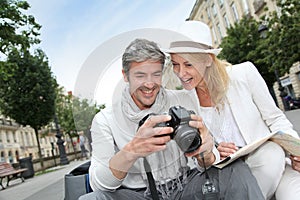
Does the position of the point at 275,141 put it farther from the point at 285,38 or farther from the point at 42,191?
the point at 285,38

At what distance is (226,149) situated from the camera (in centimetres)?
137

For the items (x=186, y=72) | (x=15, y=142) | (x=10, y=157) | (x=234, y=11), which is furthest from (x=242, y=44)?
(x=15, y=142)

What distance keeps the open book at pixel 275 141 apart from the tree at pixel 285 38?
33.3ft

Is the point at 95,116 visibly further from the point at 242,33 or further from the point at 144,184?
the point at 242,33

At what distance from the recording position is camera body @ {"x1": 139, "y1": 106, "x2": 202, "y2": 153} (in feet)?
3.18

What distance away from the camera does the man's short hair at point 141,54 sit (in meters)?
1.01

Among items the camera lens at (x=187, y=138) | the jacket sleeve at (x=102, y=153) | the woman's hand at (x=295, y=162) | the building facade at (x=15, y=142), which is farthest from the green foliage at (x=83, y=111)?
the building facade at (x=15, y=142)

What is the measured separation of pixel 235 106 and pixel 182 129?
58 cm

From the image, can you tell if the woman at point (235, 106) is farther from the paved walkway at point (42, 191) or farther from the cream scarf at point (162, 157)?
the paved walkway at point (42, 191)

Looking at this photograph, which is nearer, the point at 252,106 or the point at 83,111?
the point at 83,111

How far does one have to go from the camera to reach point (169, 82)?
1117mm

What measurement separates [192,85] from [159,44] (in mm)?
215

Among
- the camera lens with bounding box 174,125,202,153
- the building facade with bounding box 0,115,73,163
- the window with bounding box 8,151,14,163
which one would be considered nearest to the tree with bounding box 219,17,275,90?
the camera lens with bounding box 174,125,202,153

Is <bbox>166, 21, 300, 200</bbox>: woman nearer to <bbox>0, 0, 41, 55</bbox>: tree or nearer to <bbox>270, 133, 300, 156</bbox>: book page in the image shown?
<bbox>270, 133, 300, 156</bbox>: book page
